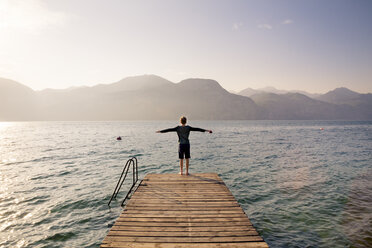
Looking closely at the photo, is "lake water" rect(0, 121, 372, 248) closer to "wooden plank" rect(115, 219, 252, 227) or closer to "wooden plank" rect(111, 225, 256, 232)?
"wooden plank" rect(115, 219, 252, 227)

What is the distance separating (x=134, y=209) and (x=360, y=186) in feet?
51.4

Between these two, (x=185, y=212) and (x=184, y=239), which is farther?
(x=185, y=212)

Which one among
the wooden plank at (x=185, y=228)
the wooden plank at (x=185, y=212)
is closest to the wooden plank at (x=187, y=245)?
the wooden plank at (x=185, y=228)

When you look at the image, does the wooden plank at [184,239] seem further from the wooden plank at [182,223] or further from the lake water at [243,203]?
the lake water at [243,203]

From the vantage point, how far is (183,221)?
18.0ft

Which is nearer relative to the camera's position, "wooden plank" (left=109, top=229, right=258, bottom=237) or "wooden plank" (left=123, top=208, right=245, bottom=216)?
"wooden plank" (left=109, top=229, right=258, bottom=237)

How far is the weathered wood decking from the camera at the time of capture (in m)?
4.49

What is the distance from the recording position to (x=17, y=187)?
13.4 metres

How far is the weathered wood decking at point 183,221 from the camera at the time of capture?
4.49m

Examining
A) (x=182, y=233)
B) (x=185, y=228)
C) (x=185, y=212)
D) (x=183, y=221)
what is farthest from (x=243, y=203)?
(x=182, y=233)

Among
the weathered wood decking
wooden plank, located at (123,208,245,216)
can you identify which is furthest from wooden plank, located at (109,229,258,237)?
wooden plank, located at (123,208,245,216)

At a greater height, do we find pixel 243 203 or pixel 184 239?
pixel 184 239

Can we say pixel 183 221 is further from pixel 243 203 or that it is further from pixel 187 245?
pixel 243 203

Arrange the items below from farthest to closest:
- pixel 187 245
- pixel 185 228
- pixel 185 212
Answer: pixel 185 212 < pixel 185 228 < pixel 187 245
